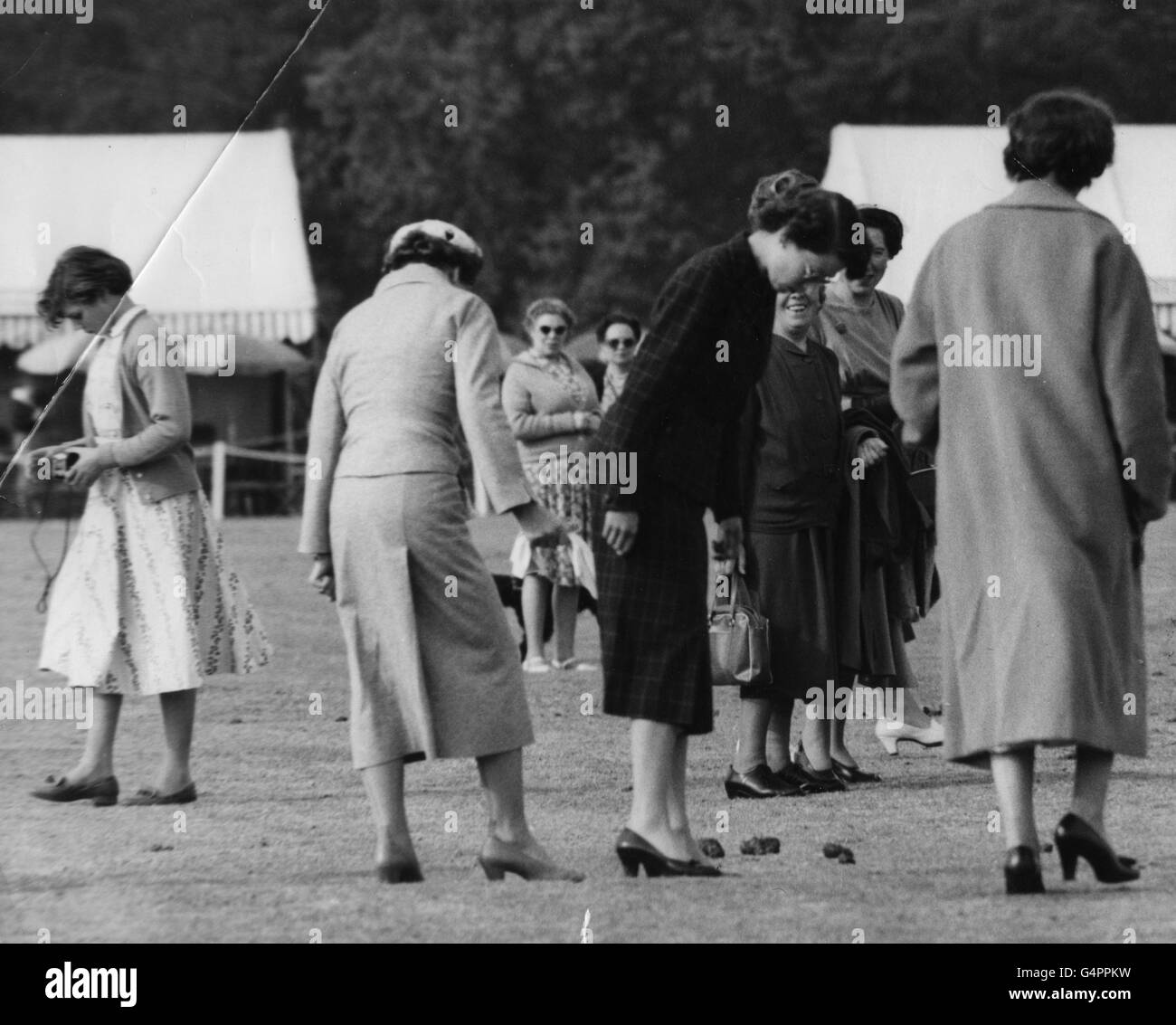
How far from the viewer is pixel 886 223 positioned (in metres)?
8.20

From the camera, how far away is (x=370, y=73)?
27500mm

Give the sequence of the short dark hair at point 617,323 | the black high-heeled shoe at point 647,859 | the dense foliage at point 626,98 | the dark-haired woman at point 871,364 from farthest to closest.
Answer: the dense foliage at point 626,98 < the short dark hair at point 617,323 < the dark-haired woman at point 871,364 < the black high-heeled shoe at point 647,859

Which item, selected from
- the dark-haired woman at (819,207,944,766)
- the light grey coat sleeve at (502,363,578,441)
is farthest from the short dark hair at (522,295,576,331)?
the dark-haired woman at (819,207,944,766)

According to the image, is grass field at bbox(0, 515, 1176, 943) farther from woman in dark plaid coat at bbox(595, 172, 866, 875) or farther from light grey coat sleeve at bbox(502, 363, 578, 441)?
light grey coat sleeve at bbox(502, 363, 578, 441)

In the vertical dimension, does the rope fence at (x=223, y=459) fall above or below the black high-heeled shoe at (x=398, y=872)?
above

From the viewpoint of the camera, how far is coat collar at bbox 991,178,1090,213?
233 inches

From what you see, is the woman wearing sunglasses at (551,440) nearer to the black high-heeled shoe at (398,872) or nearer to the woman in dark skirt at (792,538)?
the woman in dark skirt at (792,538)

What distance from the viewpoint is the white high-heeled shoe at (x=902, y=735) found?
28.5 ft

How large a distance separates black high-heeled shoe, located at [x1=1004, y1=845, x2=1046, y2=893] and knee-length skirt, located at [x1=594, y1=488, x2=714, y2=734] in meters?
0.84

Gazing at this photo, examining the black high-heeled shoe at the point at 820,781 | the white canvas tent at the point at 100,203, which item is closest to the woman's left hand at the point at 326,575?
the white canvas tent at the point at 100,203

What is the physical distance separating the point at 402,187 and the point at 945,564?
78.2 feet

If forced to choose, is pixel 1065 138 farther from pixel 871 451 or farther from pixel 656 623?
pixel 871 451
